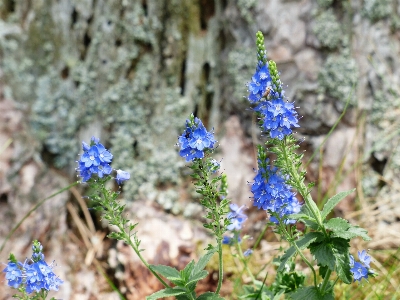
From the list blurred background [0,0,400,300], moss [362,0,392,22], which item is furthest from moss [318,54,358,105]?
moss [362,0,392,22]

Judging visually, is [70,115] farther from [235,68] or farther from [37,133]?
[235,68]

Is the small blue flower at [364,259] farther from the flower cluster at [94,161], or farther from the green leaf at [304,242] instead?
the flower cluster at [94,161]

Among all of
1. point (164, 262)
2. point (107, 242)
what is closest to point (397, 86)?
point (164, 262)

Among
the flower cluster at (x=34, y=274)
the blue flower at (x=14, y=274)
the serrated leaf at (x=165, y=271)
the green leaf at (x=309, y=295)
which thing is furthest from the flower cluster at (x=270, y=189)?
the blue flower at (x=14, y=274)

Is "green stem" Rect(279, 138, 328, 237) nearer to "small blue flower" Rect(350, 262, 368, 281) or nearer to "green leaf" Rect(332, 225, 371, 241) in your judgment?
"green leaf" Rect(332, 225, 371, 241)

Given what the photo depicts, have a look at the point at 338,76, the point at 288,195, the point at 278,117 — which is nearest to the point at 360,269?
the point at 288,195

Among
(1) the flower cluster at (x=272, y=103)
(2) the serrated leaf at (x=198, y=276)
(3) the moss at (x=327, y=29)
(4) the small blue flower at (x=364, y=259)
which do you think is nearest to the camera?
(1) the flower cluster at (x=272, y=103)
